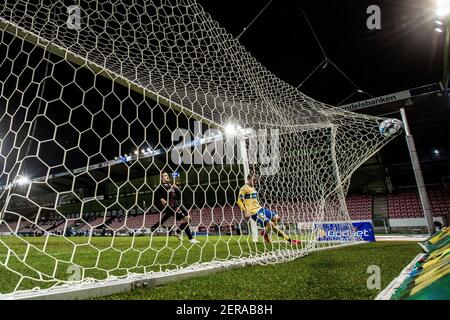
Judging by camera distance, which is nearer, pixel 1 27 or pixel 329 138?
pixel 1 27

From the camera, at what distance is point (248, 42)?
290 inches

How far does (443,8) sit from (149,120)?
9.21 metres

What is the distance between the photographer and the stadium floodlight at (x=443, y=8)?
7620 mm

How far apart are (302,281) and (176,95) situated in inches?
127

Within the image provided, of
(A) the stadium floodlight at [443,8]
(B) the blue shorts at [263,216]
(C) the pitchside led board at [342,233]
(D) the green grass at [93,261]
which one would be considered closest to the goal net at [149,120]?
(D) the green grass at [93,261]

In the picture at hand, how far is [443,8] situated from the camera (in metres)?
7.71

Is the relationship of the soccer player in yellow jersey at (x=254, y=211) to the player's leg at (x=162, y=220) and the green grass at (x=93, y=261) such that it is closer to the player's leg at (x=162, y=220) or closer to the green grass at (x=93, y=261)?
the green grass at (x=93, y=261)

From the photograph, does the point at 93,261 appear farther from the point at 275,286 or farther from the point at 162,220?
the point at 275,286

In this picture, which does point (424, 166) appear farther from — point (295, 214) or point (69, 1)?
point (69, 1)

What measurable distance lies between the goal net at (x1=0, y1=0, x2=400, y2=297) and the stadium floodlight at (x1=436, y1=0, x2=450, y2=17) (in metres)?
5.11

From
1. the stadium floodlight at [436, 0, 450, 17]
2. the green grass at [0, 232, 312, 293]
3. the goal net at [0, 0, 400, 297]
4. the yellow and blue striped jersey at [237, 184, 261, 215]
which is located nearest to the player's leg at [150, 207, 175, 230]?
the goal net at [0, 0, 400, 297]

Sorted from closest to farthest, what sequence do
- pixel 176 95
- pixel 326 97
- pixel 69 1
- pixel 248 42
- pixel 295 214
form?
pixel 69 1
pixel 176 95
pixel 295 214
pixel 248 42
pixel 326 97

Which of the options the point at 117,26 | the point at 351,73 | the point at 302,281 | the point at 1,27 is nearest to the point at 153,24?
the point at 117,26

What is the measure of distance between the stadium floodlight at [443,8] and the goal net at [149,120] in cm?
511
